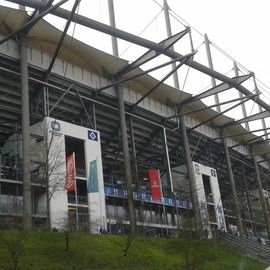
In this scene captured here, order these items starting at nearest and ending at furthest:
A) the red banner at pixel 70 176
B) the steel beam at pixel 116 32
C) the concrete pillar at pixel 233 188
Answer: the steel beam at pixel 116 32 → the red banner at pixel 70 176 → the concrete pillar at pixel 233 188

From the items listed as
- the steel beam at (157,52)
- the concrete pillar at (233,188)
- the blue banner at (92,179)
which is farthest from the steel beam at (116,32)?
the concrete pillar at (233,188)

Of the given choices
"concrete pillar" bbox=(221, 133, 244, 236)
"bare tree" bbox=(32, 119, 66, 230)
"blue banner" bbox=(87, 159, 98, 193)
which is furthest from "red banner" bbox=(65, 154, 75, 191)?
"concrete pillar" bbox=(221, 133, 244, 236)

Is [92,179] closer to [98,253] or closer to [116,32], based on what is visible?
[116,32]

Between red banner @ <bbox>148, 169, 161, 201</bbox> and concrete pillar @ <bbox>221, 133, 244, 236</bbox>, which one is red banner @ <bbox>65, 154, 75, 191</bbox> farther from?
concrete pillar @ <bbox>221, 133, 244, 236</bbox>

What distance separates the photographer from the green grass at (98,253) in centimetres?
2382

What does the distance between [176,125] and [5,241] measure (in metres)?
41.5

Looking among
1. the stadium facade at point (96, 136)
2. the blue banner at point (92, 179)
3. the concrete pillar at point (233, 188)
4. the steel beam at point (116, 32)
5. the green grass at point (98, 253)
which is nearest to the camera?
the green grass at point (98, 253)

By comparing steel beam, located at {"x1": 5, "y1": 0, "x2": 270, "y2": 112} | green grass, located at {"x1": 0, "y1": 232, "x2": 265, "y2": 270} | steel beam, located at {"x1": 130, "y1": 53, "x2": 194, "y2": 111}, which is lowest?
green grass, located at {"x1": 0, "y1": 232, "x2": 265, "y2": 270}

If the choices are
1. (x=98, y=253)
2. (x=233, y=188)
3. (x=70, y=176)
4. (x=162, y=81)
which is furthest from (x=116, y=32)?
(x=233, y=188)

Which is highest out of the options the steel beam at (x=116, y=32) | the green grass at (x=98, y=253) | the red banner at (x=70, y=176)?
the steel beam at (x=116, y=32)

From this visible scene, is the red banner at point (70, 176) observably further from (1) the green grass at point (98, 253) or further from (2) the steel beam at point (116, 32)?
(2) the steel beam at point (116, 32)

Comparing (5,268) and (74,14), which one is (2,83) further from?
(5,268)

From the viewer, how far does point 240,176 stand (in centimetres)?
8781

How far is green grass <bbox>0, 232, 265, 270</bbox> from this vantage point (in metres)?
23.8
